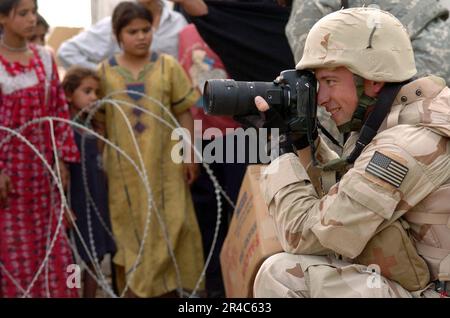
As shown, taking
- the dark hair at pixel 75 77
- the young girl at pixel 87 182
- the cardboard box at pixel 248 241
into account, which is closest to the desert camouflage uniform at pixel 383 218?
the cardboard box at pixel 248 241

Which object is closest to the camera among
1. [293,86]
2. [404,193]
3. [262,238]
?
[404,193]

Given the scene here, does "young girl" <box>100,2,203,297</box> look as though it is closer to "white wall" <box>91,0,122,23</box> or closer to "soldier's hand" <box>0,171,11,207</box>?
"soldier's hand" <box>0,171,11,207</box>

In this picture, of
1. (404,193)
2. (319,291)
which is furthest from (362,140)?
(319,291)

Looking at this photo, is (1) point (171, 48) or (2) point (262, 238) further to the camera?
(1) point (171, 48)

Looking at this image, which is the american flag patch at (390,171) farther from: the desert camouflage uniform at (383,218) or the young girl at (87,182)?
the young girl at (87,182)

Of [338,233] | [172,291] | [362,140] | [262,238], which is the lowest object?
[172,291]

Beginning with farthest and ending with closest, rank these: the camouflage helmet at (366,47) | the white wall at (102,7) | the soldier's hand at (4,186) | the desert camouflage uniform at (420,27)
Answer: the white wall at (102,7), the soldier's hand at (4,186), the desert camouflage uniform at (420,27), the camouflage helmet at (366,47)

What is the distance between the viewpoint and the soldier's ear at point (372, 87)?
2.60 metres

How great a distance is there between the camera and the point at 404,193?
2.44m

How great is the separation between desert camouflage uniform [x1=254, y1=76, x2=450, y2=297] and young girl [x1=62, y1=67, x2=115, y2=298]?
2058mm

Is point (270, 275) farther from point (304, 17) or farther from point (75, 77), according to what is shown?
point (75, 77)

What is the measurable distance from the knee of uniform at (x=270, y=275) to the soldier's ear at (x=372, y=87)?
1.75 feet

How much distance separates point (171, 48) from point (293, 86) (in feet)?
8.34
